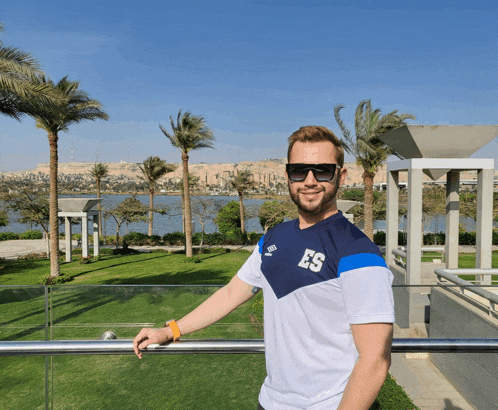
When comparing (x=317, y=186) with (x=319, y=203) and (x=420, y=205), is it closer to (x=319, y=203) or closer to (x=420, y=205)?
(x=319, y=203)

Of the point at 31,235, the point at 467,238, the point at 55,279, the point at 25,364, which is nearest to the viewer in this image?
the point at 25,364

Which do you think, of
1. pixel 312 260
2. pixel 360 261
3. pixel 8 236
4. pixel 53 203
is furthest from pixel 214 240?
pixel 360 261

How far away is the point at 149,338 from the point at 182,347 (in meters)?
0.14

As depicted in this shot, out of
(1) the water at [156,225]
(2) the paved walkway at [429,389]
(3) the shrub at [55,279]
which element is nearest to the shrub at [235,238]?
(1) the water at [156,225]

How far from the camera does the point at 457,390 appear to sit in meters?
5.43

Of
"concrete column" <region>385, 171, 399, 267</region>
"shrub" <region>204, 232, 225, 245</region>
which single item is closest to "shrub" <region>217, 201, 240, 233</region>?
"shrub" <region>204, 232, 225, 245</region>

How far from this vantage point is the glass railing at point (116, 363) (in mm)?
2354

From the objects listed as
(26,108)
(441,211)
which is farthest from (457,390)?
(441,211)

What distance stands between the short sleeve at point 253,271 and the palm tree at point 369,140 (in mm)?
18790

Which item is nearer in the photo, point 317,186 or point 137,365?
point 317,186

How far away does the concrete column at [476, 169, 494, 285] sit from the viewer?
926 centimetres

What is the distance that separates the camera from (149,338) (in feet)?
5.37

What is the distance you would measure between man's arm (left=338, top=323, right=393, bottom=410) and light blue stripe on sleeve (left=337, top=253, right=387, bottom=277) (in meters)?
0.16

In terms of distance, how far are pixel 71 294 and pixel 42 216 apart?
27495 millimetres
